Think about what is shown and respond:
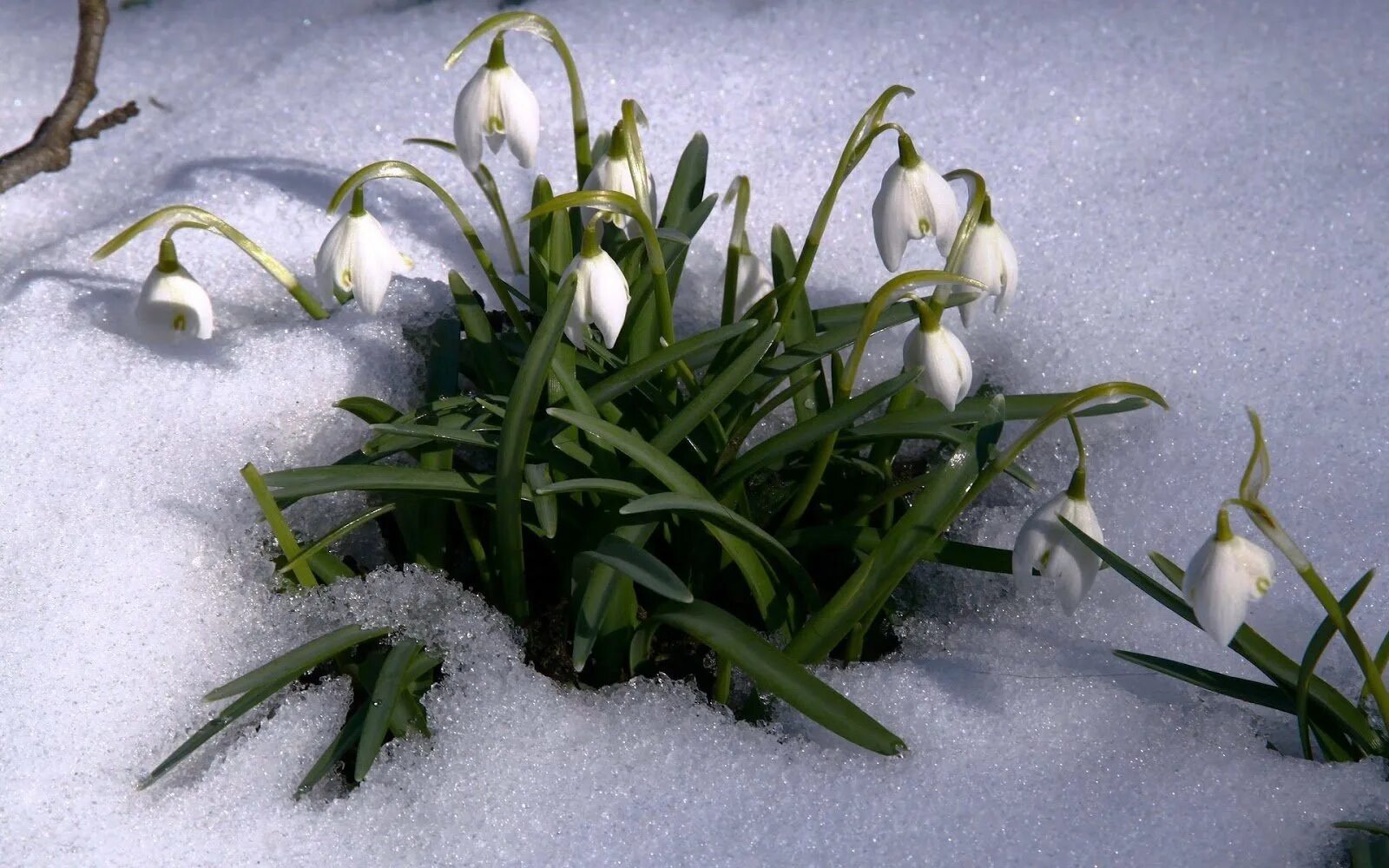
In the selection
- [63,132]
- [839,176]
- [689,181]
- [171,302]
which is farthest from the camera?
[63,132]

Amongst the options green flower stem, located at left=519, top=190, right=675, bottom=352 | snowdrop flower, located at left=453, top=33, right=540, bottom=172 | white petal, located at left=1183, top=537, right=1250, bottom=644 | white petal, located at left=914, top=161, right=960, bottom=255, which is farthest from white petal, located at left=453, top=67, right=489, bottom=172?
white petal, located at left=1183, top=537, right=1250, bottom=644

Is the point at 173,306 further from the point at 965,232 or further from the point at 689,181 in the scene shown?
the point at 965,232

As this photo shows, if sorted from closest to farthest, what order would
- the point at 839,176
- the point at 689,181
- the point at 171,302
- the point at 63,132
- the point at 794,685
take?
the point at 794,685 < the point at 839,176 < the point at 171,302 < the point at 689,181 < the point at 63,132

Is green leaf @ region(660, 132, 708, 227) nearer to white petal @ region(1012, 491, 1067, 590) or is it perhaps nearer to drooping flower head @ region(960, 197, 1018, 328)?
drooping flower head @ region(960, 197, 1018, 328)

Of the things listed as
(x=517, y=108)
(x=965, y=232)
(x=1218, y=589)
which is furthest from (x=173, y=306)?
(x=1218, y=589)

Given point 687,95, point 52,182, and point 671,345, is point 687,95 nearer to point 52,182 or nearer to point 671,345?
point 671,345

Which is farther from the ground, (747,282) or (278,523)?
(747,282)

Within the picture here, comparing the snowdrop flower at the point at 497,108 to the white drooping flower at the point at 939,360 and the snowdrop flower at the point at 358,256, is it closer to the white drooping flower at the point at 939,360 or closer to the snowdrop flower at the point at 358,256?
the snowdrop flower at the point at 358,256
